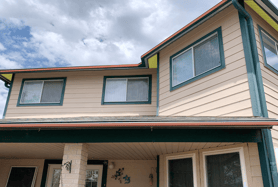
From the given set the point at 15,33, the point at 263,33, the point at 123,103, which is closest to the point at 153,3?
the point at 123,103

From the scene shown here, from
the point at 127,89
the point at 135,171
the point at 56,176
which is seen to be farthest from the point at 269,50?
the point at 56,176

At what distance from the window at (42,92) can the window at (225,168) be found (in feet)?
17.9

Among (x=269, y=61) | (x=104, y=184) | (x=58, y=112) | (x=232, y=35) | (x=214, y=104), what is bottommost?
(x=104, y=184)

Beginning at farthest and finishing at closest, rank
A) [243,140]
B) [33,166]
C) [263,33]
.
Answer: [33,166]
[263,33]
[243,140]

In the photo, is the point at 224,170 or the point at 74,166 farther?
the point at 74,166

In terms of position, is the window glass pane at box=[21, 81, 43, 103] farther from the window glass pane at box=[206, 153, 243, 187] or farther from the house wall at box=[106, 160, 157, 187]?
the window glass pane at box=[206, 153, 243, 187]

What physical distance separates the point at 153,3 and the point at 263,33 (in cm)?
555

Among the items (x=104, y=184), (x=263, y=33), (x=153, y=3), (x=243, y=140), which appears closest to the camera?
(x=243, y=140)

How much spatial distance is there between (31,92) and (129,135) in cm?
556

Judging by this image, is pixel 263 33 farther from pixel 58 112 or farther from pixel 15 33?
pixel 15 33

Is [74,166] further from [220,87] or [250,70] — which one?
[250,70]

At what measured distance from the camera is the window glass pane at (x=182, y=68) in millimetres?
5762

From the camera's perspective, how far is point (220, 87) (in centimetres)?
479

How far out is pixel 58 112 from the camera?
7.64 m
